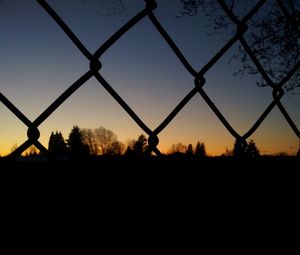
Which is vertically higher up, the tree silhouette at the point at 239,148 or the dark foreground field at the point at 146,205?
the tree silhouette at the point at 239,148

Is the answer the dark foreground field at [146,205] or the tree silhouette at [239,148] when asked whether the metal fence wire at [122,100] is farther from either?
the dark foreground field at [146,205]

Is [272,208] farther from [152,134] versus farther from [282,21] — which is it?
[282,21]

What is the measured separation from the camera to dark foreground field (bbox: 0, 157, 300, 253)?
3.51 ft

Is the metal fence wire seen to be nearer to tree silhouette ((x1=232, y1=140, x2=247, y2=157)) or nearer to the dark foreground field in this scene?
tree silhouette ((x1=232, y1=140, x2=247, y2=157))

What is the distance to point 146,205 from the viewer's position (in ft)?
4.55

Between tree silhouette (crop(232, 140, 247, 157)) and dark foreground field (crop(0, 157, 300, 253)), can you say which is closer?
dark foreground field (crop(0, 157, 300, 253))

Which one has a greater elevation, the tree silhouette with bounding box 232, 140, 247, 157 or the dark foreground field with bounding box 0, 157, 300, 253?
the tree silhouette with bounding box 232, 140, 247, 157

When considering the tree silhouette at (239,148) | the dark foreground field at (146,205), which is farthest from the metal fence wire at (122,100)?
the dark foreground field at (146,205)

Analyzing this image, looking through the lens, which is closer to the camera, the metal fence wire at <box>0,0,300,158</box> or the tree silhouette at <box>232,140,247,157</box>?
the metal fence wire at <box>0,0,300,158</box>

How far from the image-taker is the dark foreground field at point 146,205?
42.1 inches

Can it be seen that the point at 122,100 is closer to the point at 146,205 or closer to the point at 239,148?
the point at 146,205

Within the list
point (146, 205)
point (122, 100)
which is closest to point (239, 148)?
point (146, 205)

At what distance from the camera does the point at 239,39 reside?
152cm

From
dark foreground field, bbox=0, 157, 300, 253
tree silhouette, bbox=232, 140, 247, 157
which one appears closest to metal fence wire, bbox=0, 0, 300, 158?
tree silhouette, bbox=232, 140, 247, 157
